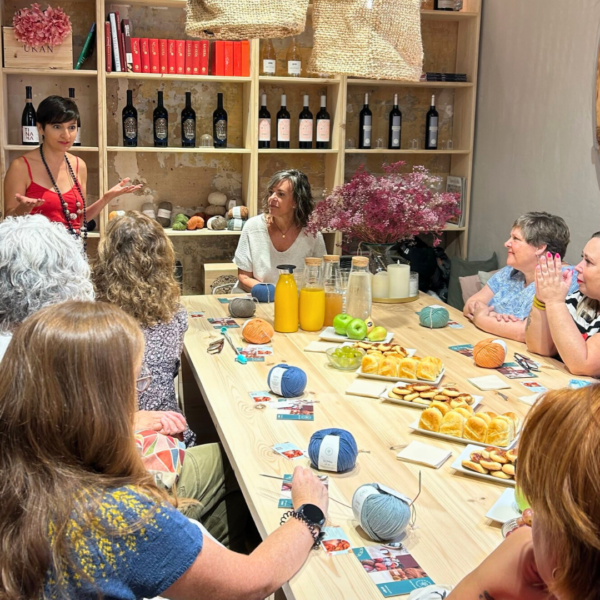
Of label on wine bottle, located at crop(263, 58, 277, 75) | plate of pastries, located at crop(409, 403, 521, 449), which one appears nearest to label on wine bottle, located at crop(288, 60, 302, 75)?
label on wine bottle, located at crop(263, 58, 277, 75)

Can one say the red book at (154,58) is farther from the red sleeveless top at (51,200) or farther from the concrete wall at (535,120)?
the concrete wall at (535,120)

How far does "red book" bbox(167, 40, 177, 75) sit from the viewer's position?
4367 millimetres

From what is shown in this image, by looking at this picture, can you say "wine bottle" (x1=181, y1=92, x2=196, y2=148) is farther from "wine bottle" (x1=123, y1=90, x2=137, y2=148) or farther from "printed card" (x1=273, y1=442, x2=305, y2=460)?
"printed card" (x1=273, y1=442, x2=305, y2=460)

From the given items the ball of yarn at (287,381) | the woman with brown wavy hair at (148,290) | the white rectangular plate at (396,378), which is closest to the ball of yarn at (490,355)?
the white rectangular plate at (396,378)

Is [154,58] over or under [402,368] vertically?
over

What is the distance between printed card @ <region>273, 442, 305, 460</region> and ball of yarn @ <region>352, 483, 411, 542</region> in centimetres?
35

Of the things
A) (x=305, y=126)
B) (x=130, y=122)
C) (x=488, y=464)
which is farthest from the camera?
(x=305, y=126)

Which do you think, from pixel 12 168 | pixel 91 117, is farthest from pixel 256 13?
pixel 91 117

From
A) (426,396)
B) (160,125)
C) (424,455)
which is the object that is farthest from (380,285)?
(160,125)

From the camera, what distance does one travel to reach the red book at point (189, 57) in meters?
4.41

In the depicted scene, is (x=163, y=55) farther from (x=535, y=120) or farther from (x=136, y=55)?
(x=535, y=120)

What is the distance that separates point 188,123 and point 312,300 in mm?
2209

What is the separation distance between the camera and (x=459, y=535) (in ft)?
4.70

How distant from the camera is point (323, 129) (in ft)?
15.5
